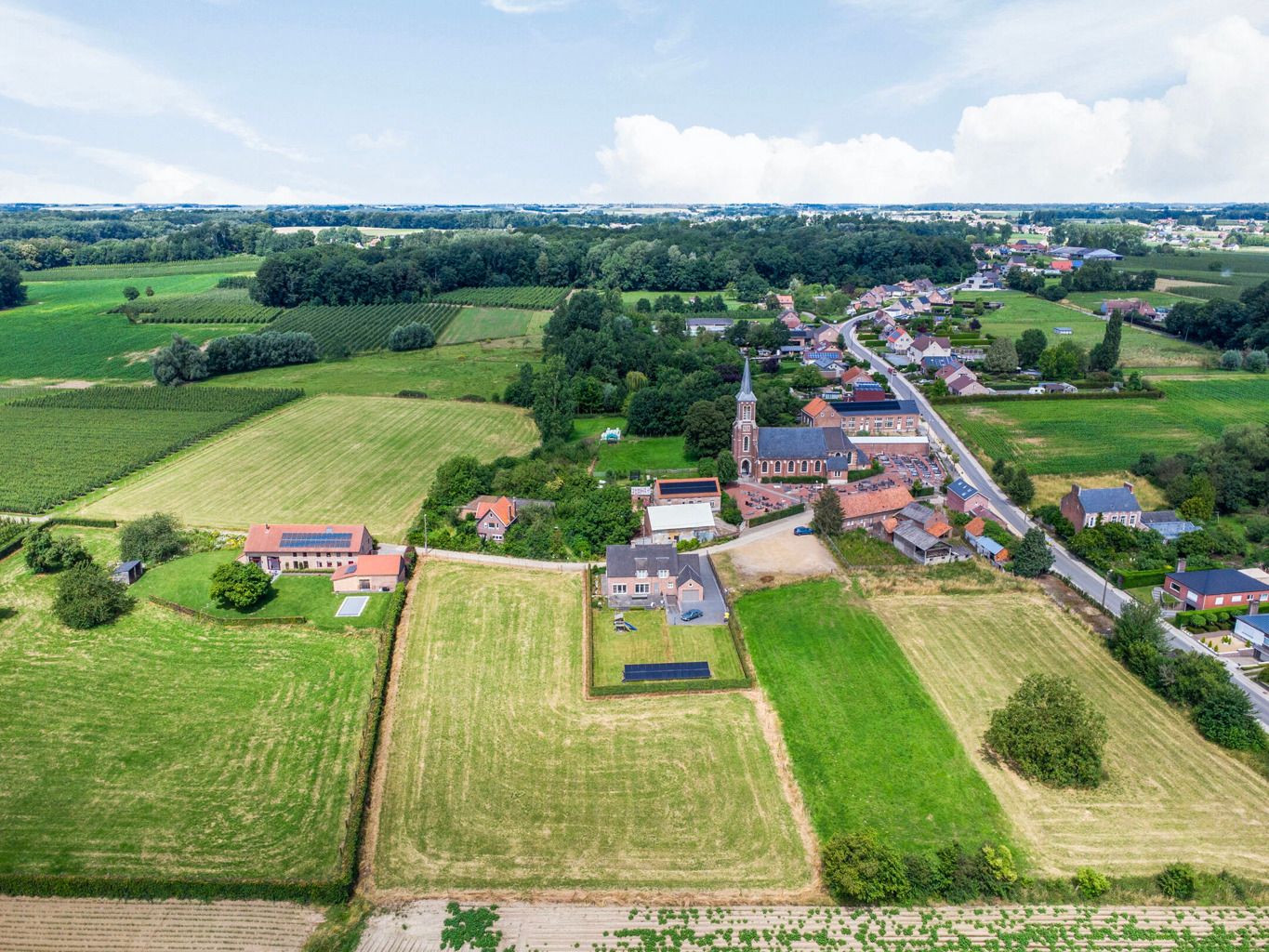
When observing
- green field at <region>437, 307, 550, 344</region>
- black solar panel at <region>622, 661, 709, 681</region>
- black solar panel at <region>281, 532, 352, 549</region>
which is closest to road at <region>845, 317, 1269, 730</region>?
black solar panel at <region>622, 661, 709, 681</region>

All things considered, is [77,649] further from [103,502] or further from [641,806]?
[641,806]

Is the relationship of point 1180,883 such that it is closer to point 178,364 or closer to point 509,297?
point 178,364

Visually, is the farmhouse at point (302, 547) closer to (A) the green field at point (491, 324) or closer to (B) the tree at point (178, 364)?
(B) the tree at point (178, 364)

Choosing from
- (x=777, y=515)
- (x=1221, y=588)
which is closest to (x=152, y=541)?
(x=777, y=515)

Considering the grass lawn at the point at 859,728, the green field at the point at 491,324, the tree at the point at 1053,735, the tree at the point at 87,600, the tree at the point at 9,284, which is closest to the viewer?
the grass lawn at the point at 859,728

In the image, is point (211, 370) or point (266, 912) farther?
point (211, 370)

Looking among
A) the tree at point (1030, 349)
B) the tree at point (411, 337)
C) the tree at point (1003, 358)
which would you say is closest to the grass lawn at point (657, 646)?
the tree at point (1003, 358)

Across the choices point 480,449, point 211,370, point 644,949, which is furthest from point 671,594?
point 211,370
